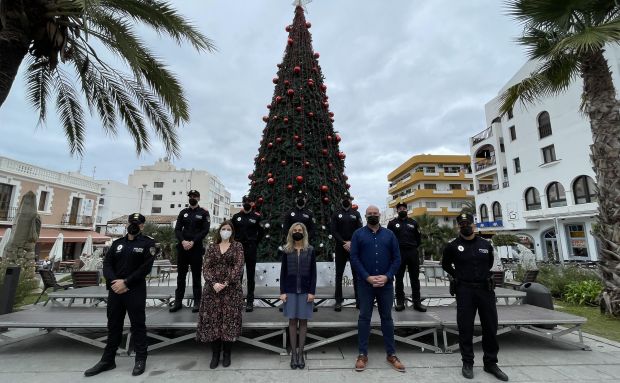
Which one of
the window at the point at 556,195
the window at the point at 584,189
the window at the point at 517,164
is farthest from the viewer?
the window at the point at 517,164

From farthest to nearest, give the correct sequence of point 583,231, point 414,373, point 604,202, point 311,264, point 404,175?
point 404,175 < point 583,231 < point 604,202 < point 311,264 < point 414,373

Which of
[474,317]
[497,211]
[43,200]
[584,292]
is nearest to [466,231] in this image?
[474,317]

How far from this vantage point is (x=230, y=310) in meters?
4.15

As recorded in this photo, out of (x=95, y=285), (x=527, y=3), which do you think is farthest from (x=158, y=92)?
(x=527, y=3)

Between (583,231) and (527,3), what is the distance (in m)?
20.7

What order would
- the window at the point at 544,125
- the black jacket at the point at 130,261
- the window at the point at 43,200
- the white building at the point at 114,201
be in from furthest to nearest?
1. the white building at the point at 114,201
2. the window at the point at 43,200
3. the window at the point at 544,125
4. the black jacket at the point at 130,261

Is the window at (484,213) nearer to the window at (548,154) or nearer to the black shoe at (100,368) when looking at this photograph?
the window at (548,154)

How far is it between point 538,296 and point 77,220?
3339cm

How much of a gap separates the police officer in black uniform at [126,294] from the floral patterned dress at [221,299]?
0.76 m

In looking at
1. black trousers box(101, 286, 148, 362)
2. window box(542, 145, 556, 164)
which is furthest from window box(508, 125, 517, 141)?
black trousers box(101, 286, 148, 362)

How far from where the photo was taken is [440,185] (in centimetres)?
4359

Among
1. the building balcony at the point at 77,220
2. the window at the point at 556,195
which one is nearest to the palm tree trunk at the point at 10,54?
the building balcony at the point at 77,220

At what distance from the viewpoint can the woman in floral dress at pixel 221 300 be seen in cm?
409

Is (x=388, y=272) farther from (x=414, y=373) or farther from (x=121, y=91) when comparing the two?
(x=121, y=91)
